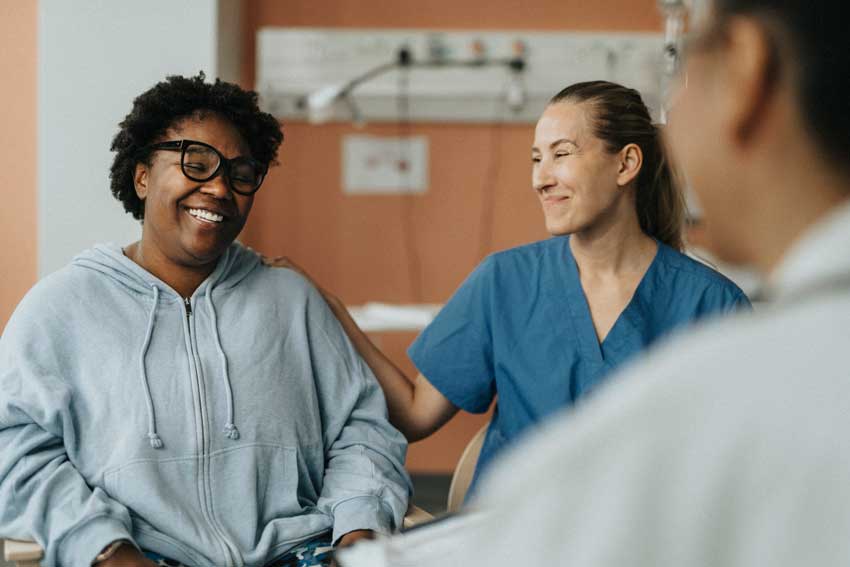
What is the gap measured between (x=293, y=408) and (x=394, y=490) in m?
0.25

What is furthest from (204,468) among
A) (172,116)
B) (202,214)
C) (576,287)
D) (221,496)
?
(576,287)

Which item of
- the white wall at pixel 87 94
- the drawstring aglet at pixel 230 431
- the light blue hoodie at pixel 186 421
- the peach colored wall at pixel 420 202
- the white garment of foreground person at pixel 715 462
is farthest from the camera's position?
the peach colored wall at pixel 420 202

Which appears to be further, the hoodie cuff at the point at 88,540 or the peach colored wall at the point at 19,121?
the peach colored wall at the point at 19,121

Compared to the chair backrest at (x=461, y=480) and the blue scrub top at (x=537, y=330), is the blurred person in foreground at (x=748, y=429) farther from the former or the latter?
the chair backrest at (x=461, y=480)

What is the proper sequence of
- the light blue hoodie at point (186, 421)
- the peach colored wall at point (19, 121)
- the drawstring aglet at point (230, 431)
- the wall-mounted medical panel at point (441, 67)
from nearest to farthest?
the light blue hoodie at point (186, 421), the drawstring aglet at point (230, 431), the peach colored wall at point (19, 121), the wall-mounted medical panel at point (441, 67)

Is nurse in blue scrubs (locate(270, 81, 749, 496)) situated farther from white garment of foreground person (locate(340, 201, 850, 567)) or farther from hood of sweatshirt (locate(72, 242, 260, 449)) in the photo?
white garment of foreground person (locate(340, 201, 850, 567))

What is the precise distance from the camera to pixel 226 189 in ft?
6.17

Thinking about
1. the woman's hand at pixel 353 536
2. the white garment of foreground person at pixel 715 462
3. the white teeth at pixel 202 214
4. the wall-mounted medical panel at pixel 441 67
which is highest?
the wall-mounted medical panel at pixel 441 67

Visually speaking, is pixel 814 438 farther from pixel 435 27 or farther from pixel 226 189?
pixel 435 27

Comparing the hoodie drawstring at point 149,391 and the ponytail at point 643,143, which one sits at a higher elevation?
the ponytail at point 643,143

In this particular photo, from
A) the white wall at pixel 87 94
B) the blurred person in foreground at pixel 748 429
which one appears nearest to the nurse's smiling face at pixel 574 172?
the white wall at pixel 87 94

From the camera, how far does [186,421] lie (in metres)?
1.79

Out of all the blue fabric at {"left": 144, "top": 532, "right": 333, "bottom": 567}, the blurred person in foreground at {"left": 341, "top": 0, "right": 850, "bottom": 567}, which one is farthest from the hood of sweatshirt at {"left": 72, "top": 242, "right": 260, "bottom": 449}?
the blurred person in foreground at {"left": 341, "top": 0, "right": 850, "bottom": 567}

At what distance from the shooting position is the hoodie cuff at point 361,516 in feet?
5.86
